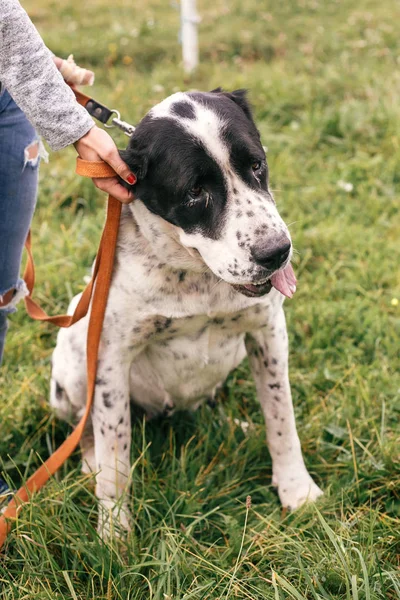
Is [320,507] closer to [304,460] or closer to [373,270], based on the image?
A: [304,460]

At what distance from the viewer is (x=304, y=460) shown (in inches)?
112

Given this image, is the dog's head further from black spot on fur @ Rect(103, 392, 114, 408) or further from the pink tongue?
black spot on fur @ Rect(103, 392, 114, 408)

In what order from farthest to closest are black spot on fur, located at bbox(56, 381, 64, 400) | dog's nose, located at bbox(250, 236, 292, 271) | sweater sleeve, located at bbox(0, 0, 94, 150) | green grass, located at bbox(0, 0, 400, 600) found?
black spot on fur, located at bbox(56, 381, 64, 400)
green grass, located at bbox(0, 0, 400, 600)
dog's nose, located at bbox(250, 236, 292, 271)
sweater sleeve, located at bbox(0, 0, 94, 150)

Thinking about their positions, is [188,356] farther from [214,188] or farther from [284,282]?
[214,188]

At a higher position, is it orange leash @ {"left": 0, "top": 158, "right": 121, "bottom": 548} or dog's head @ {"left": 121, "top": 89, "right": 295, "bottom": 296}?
dog's head @ {"left": 121, "top": 89, "right": 295, "bottom": 296}

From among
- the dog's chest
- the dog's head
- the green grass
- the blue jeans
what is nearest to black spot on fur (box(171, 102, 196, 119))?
the dog's head

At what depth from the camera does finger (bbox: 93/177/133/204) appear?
7.17ft

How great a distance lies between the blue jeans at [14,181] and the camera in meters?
2.32

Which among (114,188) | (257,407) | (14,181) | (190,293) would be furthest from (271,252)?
(257,407)

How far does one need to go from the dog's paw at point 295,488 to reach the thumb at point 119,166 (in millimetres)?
1244

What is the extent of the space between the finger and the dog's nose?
440 mm

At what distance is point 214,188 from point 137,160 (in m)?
0.26

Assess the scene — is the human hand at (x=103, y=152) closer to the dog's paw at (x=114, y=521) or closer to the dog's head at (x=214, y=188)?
the dog's head at (x=214, y=188)

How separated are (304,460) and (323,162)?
2.67 m
